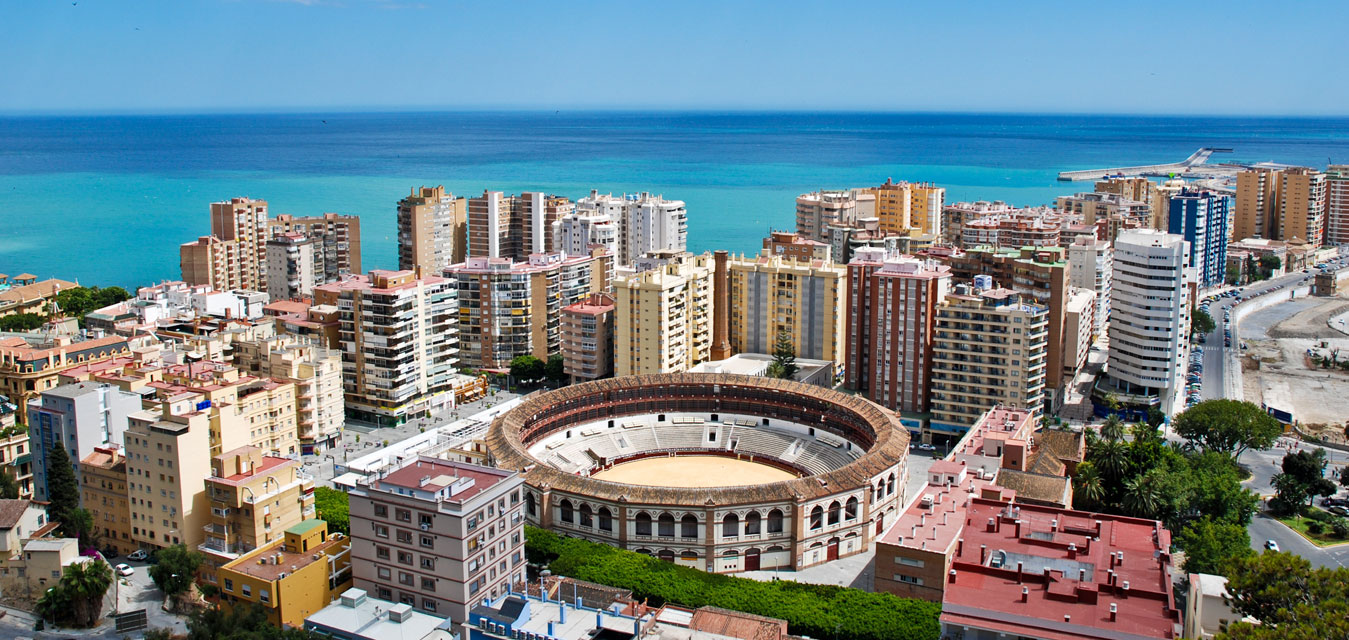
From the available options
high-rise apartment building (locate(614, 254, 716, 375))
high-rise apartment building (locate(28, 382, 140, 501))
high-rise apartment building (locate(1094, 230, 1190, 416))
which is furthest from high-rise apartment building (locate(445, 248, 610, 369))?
high-rise apartment building (locate(1094, 230, 1190, 416))

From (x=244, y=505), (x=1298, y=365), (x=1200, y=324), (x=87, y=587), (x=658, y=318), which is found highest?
(x=658, y=318)

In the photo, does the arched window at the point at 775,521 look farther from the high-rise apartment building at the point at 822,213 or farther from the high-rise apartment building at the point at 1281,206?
the high-rise apartment building at the point at 1281,206

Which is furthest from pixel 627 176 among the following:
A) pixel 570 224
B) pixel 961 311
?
pixel 961 311

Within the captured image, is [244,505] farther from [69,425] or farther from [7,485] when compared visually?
[7,485]

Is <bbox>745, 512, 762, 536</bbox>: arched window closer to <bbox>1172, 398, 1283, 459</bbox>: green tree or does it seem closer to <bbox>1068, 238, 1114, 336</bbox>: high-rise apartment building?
<bbox>1172, 398, 1283, 459</bbox>: green tree

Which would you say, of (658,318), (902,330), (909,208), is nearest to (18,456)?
(658,318)

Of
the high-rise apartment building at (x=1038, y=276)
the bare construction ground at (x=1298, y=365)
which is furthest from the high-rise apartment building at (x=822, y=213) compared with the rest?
the bare construction ground at (x=1298, y=365)

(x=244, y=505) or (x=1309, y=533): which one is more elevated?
(x=244, y=505)
